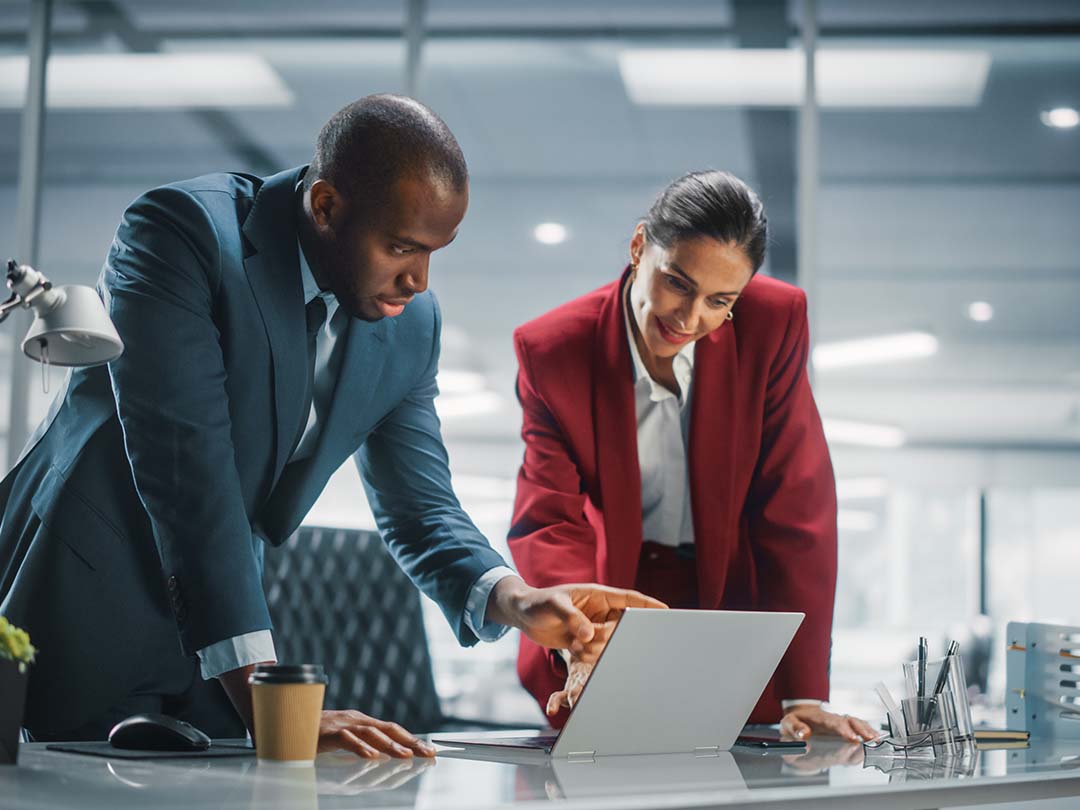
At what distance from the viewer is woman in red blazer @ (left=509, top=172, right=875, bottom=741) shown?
6.54ft

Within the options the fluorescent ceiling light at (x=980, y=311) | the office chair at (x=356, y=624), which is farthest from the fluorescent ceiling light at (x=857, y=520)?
the office chair at (x=356, y=624)

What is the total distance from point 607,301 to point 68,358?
116cm

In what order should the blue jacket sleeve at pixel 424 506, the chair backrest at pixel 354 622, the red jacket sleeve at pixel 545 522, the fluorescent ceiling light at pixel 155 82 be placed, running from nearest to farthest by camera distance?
the blue jacket sleeve at pixel 424 506, the red jacket sleeve at pixel 545 522, the chair backrest at pixel 354 622, the fluorescent ceiling light at pixel 155 82

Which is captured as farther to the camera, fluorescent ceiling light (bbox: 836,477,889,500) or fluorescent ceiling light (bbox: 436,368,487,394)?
fluorescent ceiling light (bbox: 436,368,487,394)

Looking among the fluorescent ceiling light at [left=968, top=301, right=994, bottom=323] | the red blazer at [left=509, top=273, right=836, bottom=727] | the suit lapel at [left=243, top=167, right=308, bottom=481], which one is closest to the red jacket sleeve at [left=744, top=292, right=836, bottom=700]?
the red blazer at [left=509, top=273, right=836, bottom=727]

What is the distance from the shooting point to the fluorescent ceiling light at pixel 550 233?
4176mm

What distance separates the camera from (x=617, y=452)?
2031 millimetres

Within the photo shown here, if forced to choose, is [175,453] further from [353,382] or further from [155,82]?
[155,82]

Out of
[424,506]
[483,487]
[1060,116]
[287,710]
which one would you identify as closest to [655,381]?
[424,506]

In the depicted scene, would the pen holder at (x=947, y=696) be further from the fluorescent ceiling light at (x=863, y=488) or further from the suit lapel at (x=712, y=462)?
the fluorescent ceiling light at (x=863, y=488)

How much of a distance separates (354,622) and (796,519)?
1.06 meters

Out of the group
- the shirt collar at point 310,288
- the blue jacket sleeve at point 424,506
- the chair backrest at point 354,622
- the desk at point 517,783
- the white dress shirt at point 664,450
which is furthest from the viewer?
the chair backrest at point 354,622

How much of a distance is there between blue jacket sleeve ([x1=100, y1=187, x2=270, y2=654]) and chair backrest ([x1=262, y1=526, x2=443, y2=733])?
1.19m

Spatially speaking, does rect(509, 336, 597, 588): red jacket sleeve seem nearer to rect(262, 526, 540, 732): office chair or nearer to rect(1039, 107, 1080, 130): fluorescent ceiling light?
rect(262, 526, 540, 732): office chair
